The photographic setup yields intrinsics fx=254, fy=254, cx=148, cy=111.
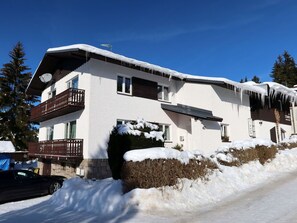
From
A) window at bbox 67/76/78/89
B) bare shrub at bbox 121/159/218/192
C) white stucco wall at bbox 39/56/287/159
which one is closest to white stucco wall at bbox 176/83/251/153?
white stucco wall at bbox 39/56/287/159

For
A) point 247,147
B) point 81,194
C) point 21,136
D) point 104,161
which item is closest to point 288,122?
point 247,147

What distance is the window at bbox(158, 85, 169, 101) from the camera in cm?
1859

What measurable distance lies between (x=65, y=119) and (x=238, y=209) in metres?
13.3

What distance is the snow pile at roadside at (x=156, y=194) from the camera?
7.07 meters

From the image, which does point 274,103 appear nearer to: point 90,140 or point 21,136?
point 90,140

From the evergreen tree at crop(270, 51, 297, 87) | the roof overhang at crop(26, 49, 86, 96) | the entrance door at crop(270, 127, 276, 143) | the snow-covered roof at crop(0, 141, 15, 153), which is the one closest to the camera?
→ the roof overhang at crop(26, 49, 86, 96)

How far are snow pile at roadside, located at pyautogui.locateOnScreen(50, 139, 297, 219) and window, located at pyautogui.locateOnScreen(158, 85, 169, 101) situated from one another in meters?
8.98

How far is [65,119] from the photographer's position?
17.2 m

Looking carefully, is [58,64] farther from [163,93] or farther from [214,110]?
[214,110]

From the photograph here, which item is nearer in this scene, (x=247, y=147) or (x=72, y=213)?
(x=72, y=213)

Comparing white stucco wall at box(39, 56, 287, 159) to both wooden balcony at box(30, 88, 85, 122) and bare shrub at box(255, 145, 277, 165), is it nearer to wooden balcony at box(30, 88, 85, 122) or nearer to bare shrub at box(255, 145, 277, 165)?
wooden balcony at box(30, 88, 85, 122)

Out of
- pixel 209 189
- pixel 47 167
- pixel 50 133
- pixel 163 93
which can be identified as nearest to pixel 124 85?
pixel 163 93

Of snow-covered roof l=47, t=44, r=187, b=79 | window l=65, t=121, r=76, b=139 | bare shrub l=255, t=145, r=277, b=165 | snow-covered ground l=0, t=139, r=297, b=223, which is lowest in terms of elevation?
snow-covered ground l=0, t=139, r=297, b=223

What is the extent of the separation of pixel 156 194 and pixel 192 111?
35.7 feet
